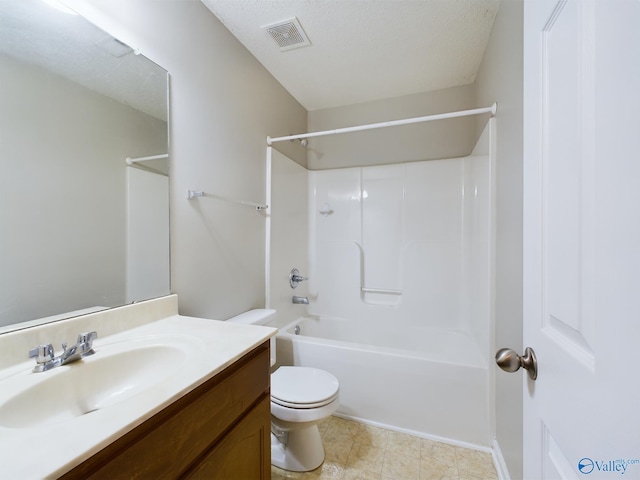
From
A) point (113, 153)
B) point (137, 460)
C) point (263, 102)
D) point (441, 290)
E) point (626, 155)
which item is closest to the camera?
point (626, 155)

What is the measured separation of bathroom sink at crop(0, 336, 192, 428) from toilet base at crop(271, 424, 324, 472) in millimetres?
838

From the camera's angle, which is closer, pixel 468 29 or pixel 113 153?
pixel 113 153

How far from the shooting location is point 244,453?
2.80 feet

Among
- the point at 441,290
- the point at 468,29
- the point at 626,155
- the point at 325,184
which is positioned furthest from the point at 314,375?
the point at 468,29

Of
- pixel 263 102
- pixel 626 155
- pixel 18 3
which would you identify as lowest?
pixel 626 155

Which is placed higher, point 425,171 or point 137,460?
point 425,171

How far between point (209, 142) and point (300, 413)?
1.48 metres

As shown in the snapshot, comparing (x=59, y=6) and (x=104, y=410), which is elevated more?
(x=59, y=6)

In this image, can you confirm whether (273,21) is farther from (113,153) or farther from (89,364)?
(89,364)

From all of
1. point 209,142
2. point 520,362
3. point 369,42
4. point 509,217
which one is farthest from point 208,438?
point 369,42

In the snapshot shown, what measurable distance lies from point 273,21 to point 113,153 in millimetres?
1195

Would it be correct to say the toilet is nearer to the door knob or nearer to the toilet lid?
the toilet lid

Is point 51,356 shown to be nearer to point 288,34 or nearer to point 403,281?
point 288,34

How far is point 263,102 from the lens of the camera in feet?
6.52
